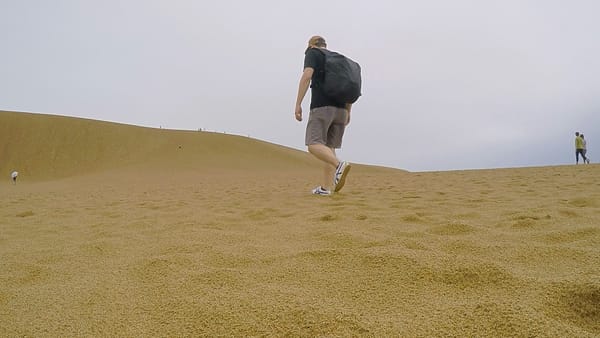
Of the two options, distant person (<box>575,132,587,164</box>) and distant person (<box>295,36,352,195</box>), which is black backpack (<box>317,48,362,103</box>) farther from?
distant person (<box>575,132,587,164</box>)

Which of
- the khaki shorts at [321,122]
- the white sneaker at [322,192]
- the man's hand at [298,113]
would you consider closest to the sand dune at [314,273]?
the white sneaker at [322,192]

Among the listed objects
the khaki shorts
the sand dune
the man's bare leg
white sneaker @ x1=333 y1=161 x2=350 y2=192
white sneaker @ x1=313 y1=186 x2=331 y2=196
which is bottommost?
the sand dune

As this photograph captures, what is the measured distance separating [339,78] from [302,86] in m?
0.35

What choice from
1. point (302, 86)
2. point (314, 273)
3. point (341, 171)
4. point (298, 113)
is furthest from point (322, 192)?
point (314, 273)

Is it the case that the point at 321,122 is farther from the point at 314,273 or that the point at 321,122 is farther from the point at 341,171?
the point at 314,273

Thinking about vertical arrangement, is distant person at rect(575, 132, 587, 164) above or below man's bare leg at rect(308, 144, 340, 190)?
above

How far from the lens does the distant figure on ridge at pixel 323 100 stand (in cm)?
346

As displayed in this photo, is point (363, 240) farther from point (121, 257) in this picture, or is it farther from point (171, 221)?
point (171, 221)

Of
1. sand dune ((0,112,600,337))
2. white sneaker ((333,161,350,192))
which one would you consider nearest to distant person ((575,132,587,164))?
sand dune ((0,112,600,337))

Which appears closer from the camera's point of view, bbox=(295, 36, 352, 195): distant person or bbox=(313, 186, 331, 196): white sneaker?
bbox=(295, 36, 352, 195): distant person

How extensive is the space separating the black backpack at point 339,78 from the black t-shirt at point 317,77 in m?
0.05

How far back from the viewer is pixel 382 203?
2990 millimetres

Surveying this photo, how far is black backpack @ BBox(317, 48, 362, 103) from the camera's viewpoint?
3447 mm

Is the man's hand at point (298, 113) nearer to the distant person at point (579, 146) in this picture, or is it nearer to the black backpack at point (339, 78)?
the black backpack at point (339, 78)
